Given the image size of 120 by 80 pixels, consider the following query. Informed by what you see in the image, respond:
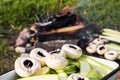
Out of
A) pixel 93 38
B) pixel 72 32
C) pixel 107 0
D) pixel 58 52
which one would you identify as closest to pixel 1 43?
pixel 72 32

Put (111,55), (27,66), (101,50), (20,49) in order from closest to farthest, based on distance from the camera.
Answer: (27,66) < (111,55) < (101,50) < (20,49)

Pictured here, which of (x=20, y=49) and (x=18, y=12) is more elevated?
(x=18, y=12)

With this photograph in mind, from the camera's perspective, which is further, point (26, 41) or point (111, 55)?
point (26, 41)

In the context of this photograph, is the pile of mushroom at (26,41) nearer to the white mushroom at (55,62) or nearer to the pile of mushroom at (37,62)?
the pile of mushroom at (37,62)

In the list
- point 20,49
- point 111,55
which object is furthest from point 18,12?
point 111,55

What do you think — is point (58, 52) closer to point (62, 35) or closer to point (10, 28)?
point (62, 35)

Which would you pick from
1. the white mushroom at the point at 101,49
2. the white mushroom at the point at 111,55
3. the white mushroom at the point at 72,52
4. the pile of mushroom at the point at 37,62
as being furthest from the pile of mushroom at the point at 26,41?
the pile of mushroom at the point at 37,62

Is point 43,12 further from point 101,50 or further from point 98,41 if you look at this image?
point 101,50

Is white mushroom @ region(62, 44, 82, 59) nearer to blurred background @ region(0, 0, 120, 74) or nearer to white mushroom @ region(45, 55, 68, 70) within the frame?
white mushroom @ region(45, 55, 68, 70)

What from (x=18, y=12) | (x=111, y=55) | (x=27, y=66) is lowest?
(x=111, y=55)
